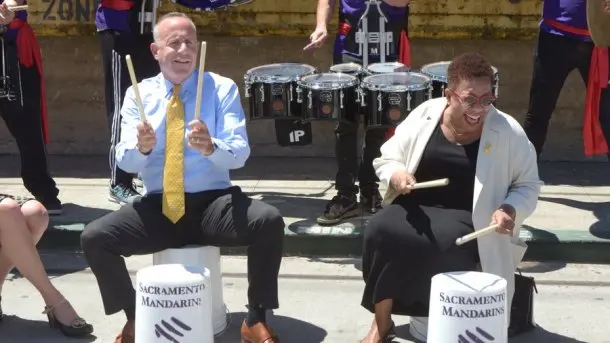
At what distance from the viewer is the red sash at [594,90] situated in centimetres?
580

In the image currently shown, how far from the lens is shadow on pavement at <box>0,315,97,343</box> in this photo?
4.69 m

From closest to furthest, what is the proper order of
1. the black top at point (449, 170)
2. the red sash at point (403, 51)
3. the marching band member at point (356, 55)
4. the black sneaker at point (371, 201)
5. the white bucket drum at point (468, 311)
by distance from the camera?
the white bucket drum at point (468, 311), the black top at point (449, 170), the marching band member at point (356, 55), the red sash at point (403, 51), the black sneaker at point (371, 201)

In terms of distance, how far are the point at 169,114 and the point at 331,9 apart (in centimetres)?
165

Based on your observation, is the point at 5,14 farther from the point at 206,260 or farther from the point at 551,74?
the point at 551,74

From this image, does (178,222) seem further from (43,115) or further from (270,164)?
(270,164)

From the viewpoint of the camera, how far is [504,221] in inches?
165

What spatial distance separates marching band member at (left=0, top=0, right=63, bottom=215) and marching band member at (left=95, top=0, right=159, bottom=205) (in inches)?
14.7

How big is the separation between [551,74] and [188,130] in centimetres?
231

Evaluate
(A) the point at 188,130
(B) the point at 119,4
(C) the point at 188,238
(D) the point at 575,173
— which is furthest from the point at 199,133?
(D) the point at 575,173

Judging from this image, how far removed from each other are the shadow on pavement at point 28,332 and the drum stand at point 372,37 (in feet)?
6.97

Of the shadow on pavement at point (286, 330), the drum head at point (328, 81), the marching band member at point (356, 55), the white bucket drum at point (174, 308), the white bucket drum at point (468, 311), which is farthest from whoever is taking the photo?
the marching band member at point (356, 55)

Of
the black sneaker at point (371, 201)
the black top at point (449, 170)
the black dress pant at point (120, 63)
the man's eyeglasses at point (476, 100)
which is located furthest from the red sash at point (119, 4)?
the man's eyeglasses at point (476, 100)

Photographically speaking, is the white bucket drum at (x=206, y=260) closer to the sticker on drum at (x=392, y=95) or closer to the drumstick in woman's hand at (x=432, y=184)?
the drumstick in woman's hand at (x=432, y=184)

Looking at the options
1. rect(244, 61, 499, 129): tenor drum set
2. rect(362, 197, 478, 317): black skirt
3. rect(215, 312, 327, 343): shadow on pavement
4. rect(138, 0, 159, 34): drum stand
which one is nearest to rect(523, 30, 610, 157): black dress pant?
rect(244, 61, 499, 129): tenor drum set
